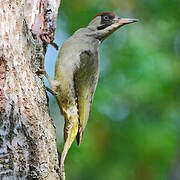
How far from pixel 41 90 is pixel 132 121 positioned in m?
4.70

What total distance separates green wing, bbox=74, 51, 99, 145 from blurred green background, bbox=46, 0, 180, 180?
2.74 m

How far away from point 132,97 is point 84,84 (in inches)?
143

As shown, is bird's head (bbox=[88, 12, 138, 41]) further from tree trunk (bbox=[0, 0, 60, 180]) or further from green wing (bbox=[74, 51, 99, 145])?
tree trunk (bbox=[0, 0, 60, 180])

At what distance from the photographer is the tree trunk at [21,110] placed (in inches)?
103

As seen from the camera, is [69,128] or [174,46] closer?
[69,128]

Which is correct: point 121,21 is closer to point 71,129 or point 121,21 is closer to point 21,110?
point 71,129

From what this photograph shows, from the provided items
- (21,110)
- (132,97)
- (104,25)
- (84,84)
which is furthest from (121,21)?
(132,97)

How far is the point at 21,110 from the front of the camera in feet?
9.13

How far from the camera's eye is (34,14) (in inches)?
143

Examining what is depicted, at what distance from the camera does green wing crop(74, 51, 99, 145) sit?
13.3 feet

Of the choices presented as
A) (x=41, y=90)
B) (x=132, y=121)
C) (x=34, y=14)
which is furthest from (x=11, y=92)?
(x=132, y=121)

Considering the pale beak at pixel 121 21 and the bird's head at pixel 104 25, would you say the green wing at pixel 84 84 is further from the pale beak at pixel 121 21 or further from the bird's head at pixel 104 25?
the pale beak at pixel 121 21

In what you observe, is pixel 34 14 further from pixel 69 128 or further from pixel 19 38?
pixel 69 128

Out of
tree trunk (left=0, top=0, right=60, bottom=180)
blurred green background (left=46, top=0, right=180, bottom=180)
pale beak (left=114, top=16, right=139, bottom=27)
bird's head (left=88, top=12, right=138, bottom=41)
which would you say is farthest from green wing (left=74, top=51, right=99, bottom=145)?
blurred green background (left=46, top=0, right=180, bottom=180)
